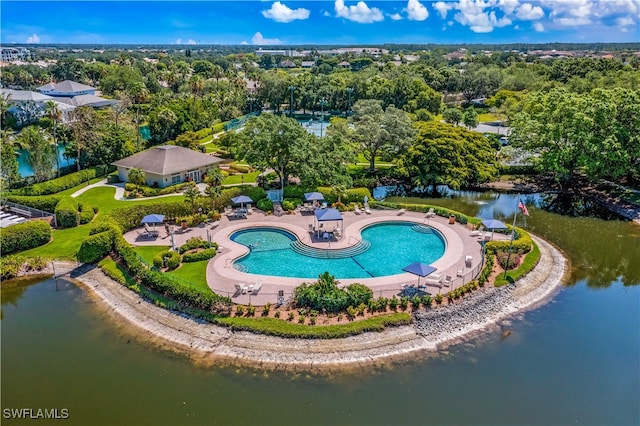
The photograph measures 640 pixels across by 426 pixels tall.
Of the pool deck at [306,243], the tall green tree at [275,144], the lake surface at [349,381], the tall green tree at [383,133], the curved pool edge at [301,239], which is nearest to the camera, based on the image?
the lake surface at [349,381]

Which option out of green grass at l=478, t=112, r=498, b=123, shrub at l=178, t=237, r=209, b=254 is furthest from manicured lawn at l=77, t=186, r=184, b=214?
green grass at l=478, t=112, r=498, b=123

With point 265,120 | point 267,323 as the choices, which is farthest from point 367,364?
point 265,120

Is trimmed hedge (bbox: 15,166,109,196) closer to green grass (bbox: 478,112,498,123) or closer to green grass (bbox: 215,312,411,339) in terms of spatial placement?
green grass (bbox: 215,312,411,339)

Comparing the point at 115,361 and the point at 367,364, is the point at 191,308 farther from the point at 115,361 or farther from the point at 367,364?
the point at 367,364

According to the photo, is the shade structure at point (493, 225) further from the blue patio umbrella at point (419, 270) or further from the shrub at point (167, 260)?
the shrub at point (167, 260)

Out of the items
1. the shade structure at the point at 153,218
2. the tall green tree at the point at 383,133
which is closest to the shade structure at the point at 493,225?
the tall green tree at the point at 383,133

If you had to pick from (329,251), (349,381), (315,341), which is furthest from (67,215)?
(349,381)
